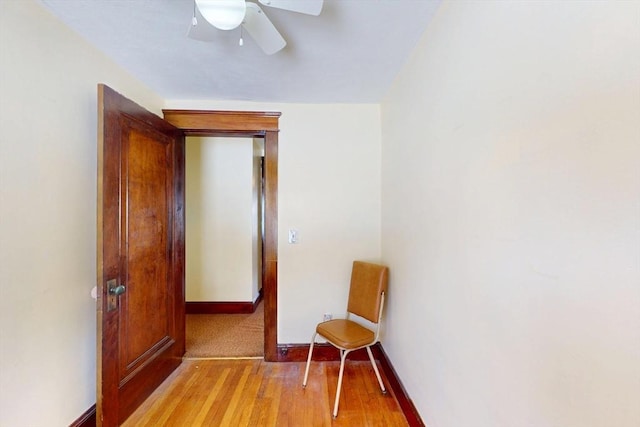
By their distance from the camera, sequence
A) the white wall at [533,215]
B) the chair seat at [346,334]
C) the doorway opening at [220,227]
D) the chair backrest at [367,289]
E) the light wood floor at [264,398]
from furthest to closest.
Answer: the doorway opening at [220,227] < the chair backrest at [367,289] < the chair seat at [346,334] < the light wood floor at [264,398] < the white wall at [533,215]

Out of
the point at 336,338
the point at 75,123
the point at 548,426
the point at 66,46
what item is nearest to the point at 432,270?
the point at 548,426

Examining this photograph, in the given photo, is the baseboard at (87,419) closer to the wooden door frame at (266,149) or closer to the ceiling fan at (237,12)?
the wooden door frame at (266,149)

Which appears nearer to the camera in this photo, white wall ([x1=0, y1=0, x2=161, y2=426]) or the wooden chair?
white wall ([x1=0, y1=0, x2=161, y2=426])

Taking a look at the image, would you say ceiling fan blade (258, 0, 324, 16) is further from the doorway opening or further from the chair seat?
the doorway opening

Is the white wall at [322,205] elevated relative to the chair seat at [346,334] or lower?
elevated

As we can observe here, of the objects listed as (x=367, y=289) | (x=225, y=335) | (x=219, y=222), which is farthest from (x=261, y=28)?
(x=225, y=335)

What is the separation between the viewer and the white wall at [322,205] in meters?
2.39

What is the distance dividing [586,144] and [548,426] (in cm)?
71

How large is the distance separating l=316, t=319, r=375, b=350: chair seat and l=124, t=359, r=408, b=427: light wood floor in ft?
1.30

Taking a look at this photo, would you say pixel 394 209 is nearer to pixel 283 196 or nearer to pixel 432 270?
pixel 432 270

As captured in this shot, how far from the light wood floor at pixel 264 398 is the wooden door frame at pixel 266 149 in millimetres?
325

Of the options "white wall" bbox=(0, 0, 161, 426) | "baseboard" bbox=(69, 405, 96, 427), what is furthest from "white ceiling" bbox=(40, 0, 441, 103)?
"baseboard" bbox=(69, 405, 96, 427)

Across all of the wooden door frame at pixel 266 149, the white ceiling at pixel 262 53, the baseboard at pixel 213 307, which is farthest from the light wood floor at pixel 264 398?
the white ceiling at pixel 262 53

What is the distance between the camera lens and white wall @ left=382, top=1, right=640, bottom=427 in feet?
1.74
